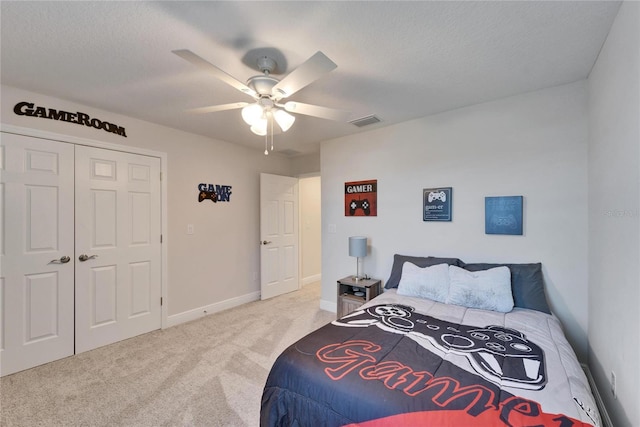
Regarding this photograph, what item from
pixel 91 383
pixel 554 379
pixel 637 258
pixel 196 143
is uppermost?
pixel 196 143

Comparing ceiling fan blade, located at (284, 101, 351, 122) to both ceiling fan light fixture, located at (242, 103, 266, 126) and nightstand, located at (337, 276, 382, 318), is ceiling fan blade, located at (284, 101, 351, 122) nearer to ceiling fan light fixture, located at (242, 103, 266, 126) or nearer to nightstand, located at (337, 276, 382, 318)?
ceiling fan light fixture, located at (242, 103, 266, 126)

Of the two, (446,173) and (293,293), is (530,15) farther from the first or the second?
(293,293)

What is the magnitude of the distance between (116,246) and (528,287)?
4073 millimetres

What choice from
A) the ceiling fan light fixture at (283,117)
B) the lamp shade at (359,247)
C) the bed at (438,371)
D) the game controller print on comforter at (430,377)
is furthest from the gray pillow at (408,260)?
the ceiling fan light fixture at (283,117)

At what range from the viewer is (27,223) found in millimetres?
2338

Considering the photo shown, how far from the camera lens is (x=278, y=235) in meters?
4.45

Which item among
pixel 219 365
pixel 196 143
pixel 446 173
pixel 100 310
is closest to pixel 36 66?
pixel 196 143

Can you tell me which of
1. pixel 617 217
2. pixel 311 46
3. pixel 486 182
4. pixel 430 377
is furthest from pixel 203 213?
pixel 617 217

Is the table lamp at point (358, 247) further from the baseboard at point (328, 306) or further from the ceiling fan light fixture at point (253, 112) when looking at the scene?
the ceiling fan light fixture at point (253, 112)

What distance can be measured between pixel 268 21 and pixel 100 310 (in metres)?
3.18

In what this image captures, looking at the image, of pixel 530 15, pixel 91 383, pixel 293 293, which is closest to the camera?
pixel 530 15

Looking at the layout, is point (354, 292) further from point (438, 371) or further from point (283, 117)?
point (283, 117)

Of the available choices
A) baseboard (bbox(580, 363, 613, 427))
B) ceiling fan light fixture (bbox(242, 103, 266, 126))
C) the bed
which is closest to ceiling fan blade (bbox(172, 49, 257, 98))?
ceiling fan light fixture (bbox(242, 103, 266, 126))

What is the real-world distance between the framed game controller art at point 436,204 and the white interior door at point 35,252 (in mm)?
3676
